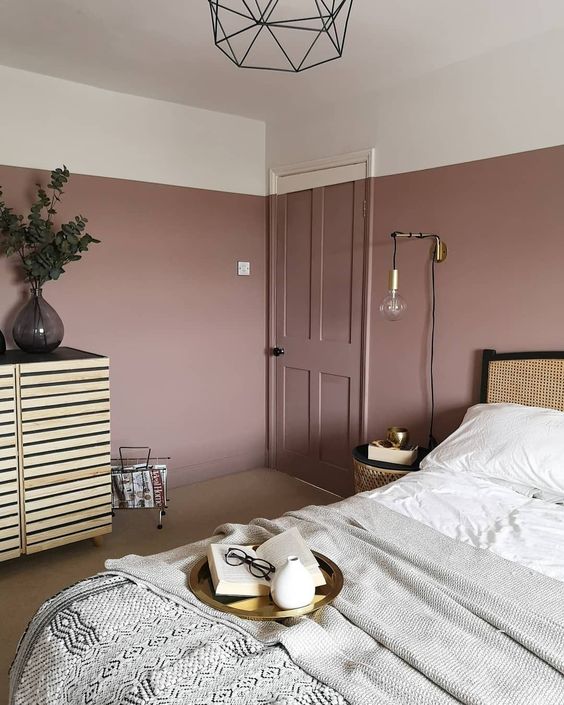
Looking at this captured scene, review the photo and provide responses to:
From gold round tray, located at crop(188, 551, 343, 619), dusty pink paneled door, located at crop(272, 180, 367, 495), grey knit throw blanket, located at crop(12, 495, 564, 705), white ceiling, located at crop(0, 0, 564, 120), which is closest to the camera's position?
grey knit throw blanket, located at crop(12, 495, 564, 705)

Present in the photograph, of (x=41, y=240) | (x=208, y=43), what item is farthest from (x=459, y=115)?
(x=41, y=240)

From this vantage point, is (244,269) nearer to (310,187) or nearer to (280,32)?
(310,187)

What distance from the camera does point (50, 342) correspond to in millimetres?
2971

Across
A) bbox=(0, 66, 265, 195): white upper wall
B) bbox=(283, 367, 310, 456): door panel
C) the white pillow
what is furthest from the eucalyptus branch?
the white pillow

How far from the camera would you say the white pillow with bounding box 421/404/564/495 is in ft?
7.32

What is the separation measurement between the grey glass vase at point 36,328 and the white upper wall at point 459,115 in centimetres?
194

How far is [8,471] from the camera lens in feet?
8.71

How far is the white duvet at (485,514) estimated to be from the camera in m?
1.75

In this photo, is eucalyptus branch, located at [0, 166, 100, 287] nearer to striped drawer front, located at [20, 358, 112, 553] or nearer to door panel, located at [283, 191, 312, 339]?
striped drawer front, located at [20, 358, 112, 553]

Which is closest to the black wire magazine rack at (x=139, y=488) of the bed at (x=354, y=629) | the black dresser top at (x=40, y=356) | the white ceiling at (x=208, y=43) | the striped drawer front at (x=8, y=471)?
the striped drawer front at (x=8, y=471)

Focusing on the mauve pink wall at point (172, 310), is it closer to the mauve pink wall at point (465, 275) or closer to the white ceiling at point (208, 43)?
the white ceiling at point (208, 43)

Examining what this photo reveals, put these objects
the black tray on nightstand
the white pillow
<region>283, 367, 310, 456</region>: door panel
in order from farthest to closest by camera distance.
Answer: <region>283, 367, 310, 456</region>: door panel, the black tray on nightstand, the white pillow

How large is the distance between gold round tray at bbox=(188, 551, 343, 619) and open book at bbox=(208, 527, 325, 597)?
0.02 m

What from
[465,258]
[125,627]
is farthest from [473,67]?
[125,627]
